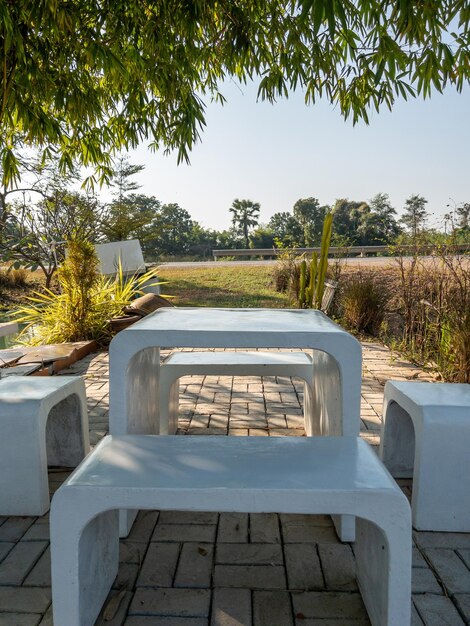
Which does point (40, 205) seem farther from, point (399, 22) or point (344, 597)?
point (344, 597)

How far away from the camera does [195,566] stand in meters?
1.79

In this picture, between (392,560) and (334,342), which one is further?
(334,342)

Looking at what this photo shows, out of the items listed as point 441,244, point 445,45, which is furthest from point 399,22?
point 441,244

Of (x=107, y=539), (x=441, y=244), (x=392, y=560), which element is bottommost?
(x=107, y=539)

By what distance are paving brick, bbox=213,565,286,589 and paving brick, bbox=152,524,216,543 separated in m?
0.21

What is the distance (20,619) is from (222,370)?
1675 mm

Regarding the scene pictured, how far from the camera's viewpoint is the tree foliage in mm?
2896

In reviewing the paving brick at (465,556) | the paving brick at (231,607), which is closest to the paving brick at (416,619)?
the paving brick at (465,556)

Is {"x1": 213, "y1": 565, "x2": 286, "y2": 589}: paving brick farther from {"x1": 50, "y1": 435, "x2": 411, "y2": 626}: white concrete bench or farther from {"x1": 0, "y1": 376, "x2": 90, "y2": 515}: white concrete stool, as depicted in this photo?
{"x1": 0, "y1": 376, "x2": 90, "y2": 515}: white concrete stool

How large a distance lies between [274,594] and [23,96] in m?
3.32

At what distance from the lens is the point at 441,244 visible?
5043mm

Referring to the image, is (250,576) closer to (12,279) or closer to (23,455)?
(23,455)

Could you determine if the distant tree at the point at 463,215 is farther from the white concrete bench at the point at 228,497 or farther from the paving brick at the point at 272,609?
the paving brick at the point at 272,609

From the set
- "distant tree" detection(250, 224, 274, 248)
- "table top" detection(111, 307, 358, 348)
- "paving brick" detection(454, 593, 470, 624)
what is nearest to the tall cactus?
"table top" detection(111, 307, 358, 348)
